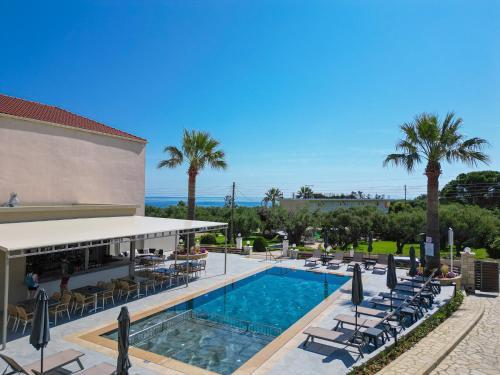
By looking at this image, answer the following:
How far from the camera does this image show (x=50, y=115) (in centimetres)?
2322

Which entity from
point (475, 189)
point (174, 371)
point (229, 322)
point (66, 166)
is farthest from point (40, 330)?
point (475, 189)

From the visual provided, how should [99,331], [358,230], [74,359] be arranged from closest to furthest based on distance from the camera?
[74,359] → [99,331] → [358,230]

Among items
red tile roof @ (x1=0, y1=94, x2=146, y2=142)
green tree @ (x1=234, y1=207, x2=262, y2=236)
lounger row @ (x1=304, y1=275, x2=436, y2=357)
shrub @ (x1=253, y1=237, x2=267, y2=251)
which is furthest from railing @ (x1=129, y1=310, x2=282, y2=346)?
green tree @ (x1=234, y1=207, x2=262, y2=236)

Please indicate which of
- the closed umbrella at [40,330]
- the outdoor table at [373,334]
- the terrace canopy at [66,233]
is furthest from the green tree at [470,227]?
the closed umbrella at [40,330]

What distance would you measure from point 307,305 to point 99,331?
9677 millimetres

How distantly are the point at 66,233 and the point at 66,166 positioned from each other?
28.9 ft

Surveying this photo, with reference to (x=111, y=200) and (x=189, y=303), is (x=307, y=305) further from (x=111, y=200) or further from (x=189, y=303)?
(x=111, y=200)

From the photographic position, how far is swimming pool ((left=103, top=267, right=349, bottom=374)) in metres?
11.6

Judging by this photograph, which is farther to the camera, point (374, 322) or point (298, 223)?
point (298, 223)

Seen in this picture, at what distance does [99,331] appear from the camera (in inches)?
515

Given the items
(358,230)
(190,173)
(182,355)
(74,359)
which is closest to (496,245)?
(358,230)

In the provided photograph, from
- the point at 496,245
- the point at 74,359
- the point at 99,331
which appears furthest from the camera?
the point at 496,245

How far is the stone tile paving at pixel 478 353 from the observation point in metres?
10.5

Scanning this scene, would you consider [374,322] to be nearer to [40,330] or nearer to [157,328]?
[157,328]
